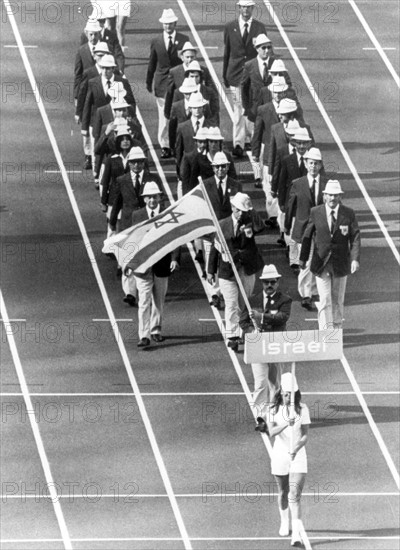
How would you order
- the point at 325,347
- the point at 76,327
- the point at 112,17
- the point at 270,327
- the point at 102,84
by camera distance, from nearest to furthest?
the point at 325,347, the point at 270,327, the point at 76,327, the point at 102,84, the point at 112,17

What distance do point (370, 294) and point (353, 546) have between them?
7453 millimetres

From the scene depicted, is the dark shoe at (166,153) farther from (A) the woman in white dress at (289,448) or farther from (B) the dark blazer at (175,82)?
(A) the woman in white dress at (289,448)

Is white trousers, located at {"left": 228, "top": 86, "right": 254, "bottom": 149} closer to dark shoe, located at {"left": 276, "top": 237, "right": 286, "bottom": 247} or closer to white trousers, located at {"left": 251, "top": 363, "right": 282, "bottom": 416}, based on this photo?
dark shoe, located at {"left": 276, "top": 237, "right": 286, "bottom": 247}

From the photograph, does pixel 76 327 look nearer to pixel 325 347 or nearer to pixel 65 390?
pixel 65 390

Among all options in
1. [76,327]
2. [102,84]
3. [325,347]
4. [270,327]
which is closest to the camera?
[325,347]

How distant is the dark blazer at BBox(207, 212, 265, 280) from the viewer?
39625 millimetres

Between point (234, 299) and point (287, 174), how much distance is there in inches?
119

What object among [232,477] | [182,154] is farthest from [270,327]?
[182,154]

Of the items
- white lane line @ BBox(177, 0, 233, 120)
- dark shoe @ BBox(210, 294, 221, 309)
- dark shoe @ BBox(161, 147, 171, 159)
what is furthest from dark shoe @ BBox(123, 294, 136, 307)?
white lane line @ BBox(177, 0, 233, 120)

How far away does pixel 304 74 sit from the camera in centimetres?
4875

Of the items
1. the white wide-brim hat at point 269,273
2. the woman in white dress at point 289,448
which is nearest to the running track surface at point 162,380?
the woman in white dress at point 289,448

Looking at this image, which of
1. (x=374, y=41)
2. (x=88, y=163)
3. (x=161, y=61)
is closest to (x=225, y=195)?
(x=88, y=163)

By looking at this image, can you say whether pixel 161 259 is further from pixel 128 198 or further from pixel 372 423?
pixel 372 423

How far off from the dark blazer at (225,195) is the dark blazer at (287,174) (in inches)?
40.0
